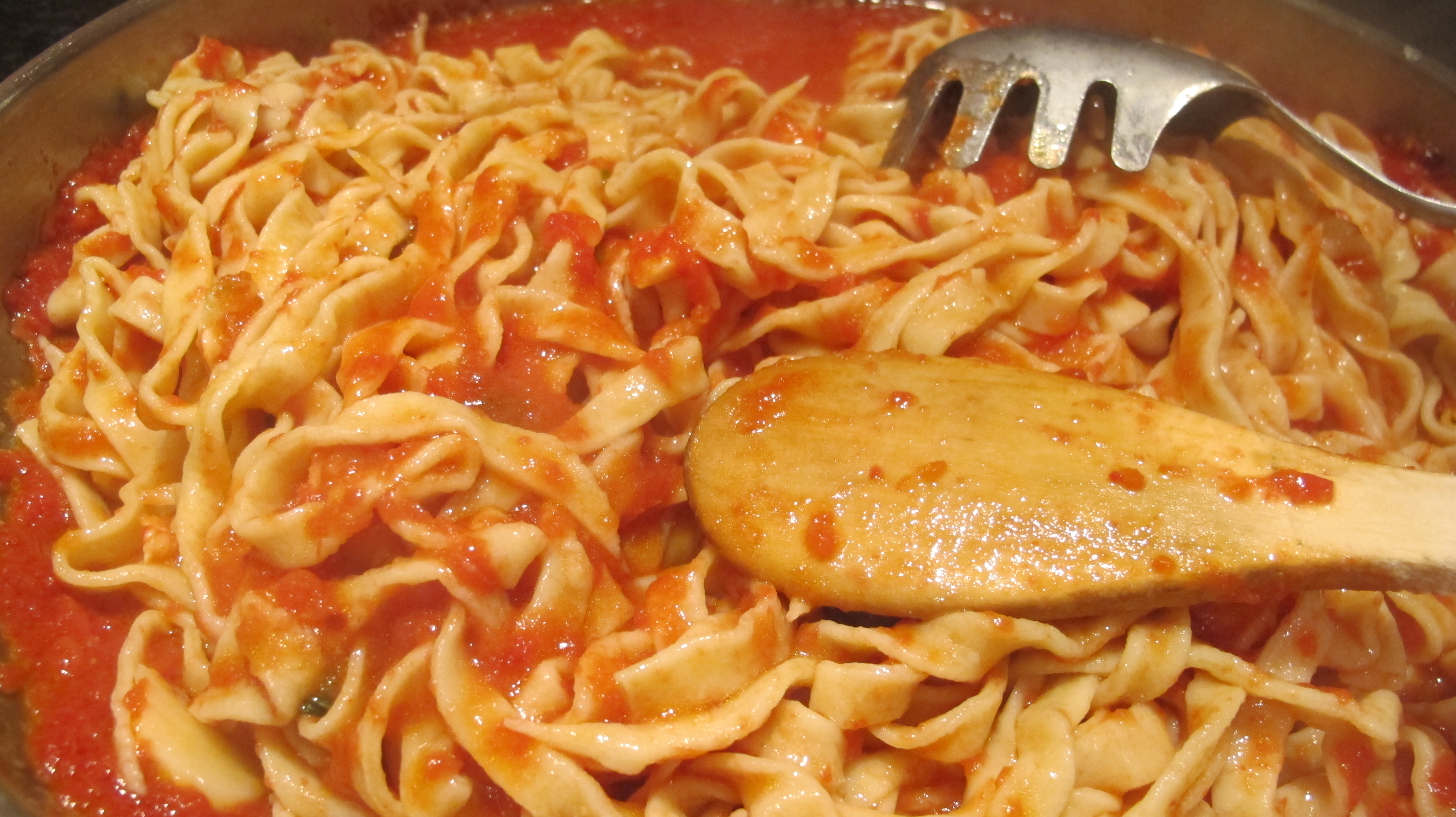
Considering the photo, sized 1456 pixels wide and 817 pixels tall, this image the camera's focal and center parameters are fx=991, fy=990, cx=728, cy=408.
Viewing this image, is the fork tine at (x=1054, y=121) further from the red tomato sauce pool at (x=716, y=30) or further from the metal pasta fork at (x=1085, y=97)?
the red tomato sauce pool at (x=716, y=30)

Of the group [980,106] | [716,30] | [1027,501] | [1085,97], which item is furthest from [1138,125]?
[716,30]

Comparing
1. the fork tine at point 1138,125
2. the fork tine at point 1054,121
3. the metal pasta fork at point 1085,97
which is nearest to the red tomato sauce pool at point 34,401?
the metal pasta fork at point 1085,97

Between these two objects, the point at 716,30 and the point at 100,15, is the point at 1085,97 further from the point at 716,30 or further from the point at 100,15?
the point at 100,15

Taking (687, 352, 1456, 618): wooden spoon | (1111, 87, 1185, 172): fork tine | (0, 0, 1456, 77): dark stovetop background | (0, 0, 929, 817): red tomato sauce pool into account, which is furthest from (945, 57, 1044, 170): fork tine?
(0, 0, 1456, 77): dark stovetop background

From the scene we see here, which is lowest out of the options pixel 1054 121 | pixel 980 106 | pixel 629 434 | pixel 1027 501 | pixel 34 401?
pixel 1027 501

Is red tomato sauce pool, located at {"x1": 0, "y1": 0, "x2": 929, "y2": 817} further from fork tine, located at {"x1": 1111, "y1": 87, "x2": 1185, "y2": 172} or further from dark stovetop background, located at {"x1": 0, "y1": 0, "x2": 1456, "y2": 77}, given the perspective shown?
fork tine, located at {"x1": 1111, "y1": 87, "x2": 1185, "y2": 172}

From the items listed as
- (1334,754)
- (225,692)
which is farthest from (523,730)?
(1334,754)
